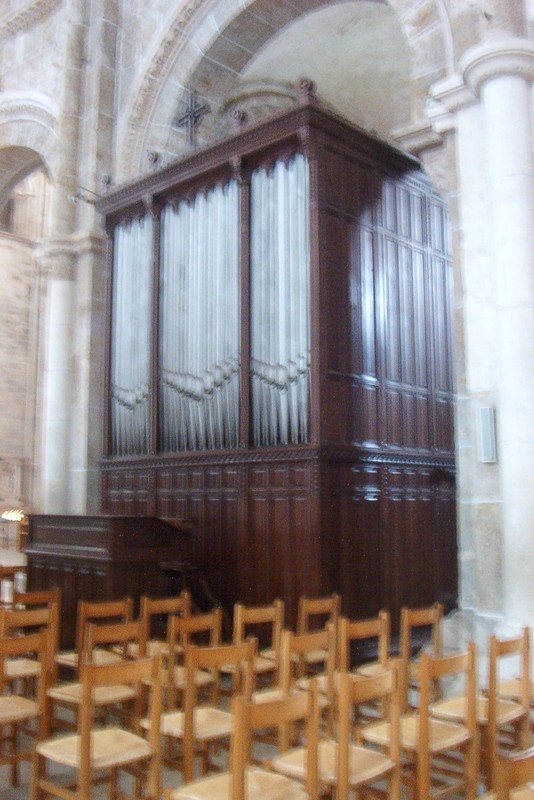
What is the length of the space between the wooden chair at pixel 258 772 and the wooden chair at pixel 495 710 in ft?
4.00

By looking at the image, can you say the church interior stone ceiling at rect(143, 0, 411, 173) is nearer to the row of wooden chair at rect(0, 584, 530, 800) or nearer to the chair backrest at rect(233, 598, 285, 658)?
the chair backrest at rect(233, 598, 285, 658)

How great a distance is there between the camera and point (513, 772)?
8.10ft

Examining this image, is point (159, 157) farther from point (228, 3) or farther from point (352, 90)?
point (352, 90)

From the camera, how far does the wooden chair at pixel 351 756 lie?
10.9 ft

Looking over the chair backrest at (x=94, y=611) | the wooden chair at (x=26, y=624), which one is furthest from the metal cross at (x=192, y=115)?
the wooden chair at (x=26, y=624)

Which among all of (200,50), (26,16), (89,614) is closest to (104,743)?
(89,614)

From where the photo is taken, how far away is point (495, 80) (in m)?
6.62

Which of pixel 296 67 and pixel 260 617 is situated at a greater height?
pixel 296 67

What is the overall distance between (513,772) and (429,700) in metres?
1.15

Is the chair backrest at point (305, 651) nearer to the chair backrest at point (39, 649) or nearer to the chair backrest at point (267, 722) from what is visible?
the chair backrest at point (267, 722)

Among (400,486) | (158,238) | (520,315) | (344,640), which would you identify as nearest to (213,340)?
(158,238)

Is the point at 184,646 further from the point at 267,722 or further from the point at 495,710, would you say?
the point at 267,722

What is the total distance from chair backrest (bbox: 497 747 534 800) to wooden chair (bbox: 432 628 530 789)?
158 centimetres

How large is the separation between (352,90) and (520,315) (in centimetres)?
771
